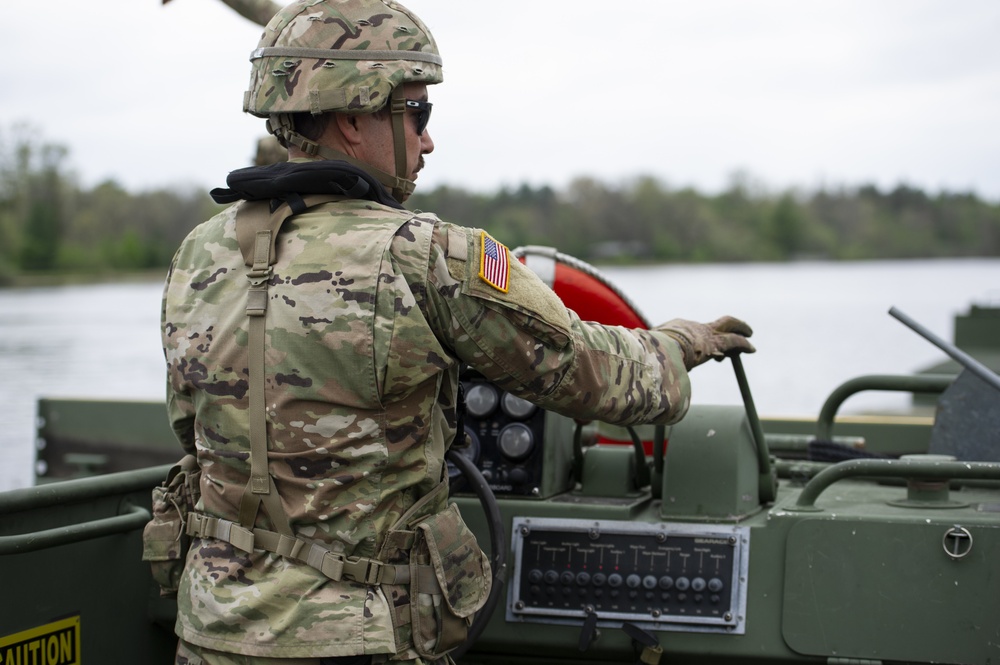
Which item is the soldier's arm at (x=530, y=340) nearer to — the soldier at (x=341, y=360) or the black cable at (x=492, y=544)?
the soldier at (x=341, y=360)

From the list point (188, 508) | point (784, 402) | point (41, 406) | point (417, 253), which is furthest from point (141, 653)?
point (784, 402)

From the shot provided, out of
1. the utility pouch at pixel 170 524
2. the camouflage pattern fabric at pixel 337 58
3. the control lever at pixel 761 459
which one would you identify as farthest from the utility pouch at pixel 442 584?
the control lever at pixel 761 459

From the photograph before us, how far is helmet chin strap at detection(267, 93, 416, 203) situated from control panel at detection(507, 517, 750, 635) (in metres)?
1.08

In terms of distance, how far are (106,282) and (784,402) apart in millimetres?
25489

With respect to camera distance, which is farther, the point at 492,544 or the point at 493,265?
the point at 492,544

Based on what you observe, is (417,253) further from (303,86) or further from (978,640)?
(978,640)

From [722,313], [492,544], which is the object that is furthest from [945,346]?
[722,313]

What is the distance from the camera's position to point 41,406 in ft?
22.5

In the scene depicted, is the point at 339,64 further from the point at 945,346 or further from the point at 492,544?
the point at 945,346

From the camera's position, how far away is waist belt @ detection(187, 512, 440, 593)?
235cm

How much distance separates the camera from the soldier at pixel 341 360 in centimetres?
233

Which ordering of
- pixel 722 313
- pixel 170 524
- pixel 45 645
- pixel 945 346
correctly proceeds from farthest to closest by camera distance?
pixel 722 313
pixel 945 346
pixel 45 645
pixel 170 524

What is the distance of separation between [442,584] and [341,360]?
0.48 metres

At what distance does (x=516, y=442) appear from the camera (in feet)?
10.9
